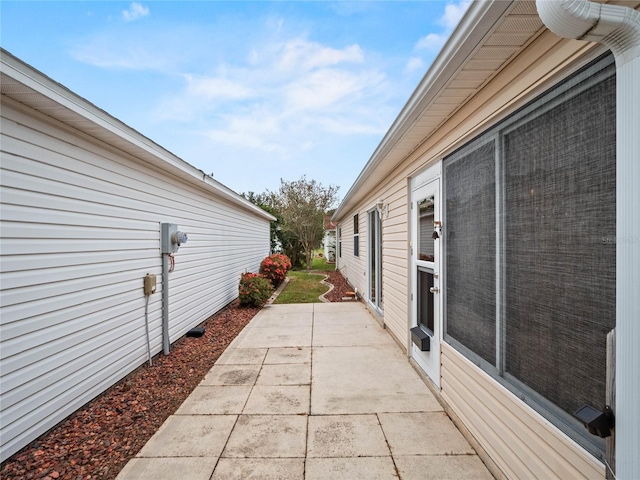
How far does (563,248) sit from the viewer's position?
1.47 m

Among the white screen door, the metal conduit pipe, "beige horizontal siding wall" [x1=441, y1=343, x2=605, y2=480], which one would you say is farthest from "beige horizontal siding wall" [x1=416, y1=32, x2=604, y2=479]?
the metal conduit pipe

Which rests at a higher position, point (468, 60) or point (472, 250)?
point (468, 60)

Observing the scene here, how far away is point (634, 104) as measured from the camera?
1.05m

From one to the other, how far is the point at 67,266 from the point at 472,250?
10.6ft

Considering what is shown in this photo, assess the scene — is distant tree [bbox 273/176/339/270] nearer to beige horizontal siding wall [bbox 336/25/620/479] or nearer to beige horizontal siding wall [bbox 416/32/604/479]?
beige horizontal siding wall [bbox 336/25/620/479]

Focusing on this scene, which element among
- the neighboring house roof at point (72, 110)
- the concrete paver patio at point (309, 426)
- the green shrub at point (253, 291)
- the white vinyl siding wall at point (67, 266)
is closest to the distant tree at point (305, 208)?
the green shrub at point (253, 291)

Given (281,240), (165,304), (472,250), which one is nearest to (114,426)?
(165,304)

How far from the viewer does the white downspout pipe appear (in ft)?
3.38

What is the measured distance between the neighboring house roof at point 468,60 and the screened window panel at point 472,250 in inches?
16.6

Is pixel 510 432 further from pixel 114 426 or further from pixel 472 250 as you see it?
pixel 114 426

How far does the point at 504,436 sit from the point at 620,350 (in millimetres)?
1164

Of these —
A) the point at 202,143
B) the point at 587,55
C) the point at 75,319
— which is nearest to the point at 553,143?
the point at 587,55

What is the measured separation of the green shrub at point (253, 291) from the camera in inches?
275

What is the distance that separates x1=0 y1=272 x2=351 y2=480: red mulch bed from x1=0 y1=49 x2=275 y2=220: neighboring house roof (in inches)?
95.5
